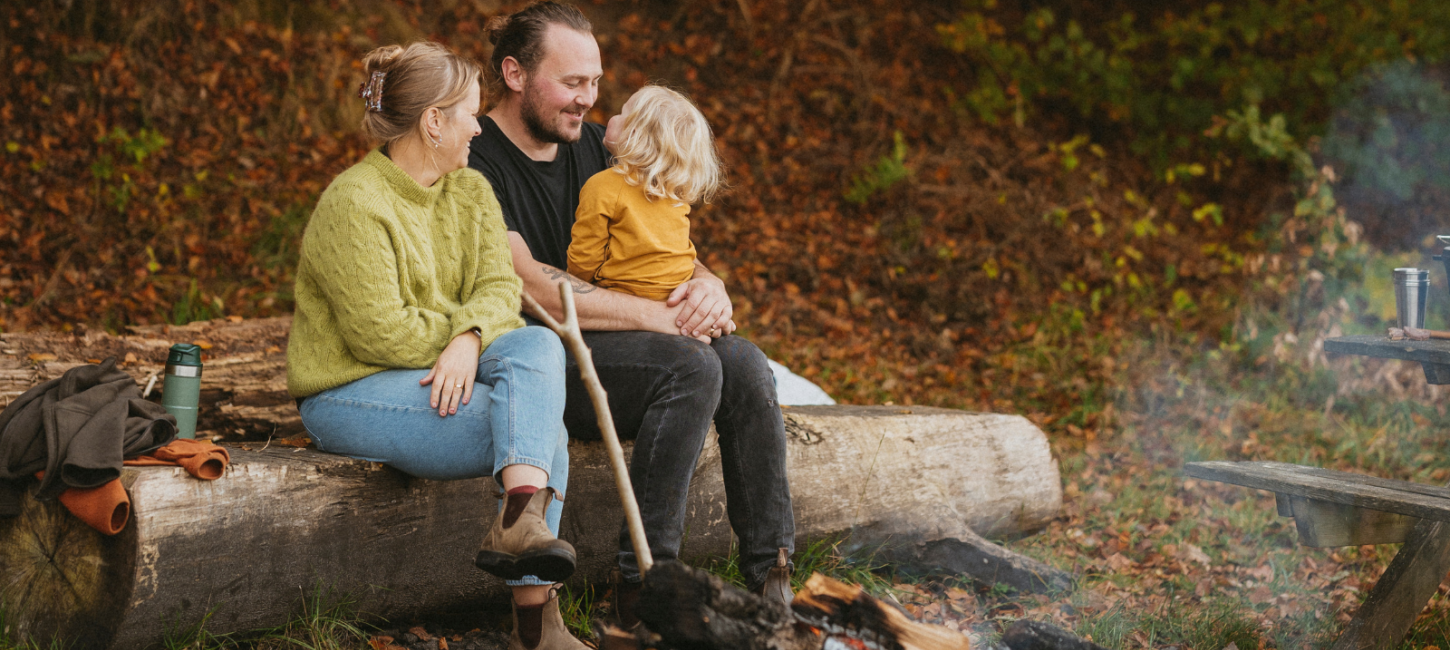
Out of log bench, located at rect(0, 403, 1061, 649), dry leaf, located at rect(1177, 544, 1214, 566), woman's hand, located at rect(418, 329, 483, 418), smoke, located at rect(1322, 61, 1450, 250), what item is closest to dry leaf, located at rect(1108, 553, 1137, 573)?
dry leaf, located at rect(1177, 544, 1214, 566)

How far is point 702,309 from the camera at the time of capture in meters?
3.16

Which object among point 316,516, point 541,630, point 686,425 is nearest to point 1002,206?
point 686,425

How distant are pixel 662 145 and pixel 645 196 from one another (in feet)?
0.56

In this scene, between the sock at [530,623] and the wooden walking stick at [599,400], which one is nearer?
the wooden walking stick at [599,400]

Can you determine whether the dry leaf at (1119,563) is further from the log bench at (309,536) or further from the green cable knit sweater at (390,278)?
the green cable knit sweater at (390,278)

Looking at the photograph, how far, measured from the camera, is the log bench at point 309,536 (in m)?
2.50

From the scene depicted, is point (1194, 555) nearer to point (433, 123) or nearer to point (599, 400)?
point (599, 400)

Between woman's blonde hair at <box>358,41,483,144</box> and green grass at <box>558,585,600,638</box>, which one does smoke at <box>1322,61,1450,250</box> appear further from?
woman's blonde hair at <box>358,41,483,144</box>

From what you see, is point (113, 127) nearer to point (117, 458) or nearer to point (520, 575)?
point (117, 458)

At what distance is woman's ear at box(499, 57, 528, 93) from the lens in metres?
3.51

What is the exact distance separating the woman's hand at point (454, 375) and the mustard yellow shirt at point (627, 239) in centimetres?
58

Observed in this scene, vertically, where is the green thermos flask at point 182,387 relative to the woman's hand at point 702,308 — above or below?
below

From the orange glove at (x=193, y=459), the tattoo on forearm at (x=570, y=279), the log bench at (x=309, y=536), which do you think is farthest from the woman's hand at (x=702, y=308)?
the orange glove at (x=193, y=459)

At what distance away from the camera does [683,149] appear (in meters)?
3.13
